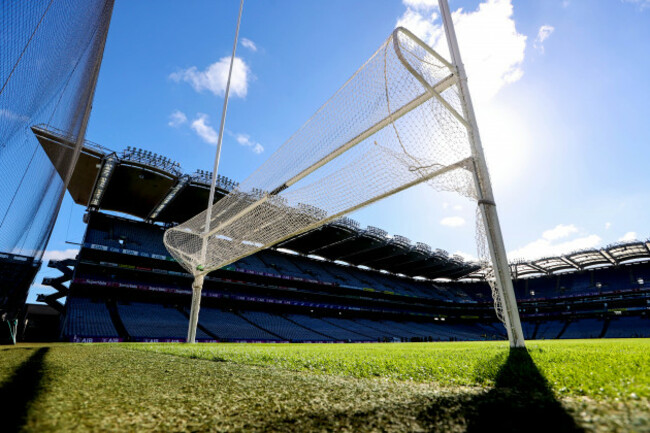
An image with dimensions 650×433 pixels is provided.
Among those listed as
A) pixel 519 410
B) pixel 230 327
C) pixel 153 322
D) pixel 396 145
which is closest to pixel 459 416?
pixel 519 410

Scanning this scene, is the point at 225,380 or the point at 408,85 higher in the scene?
the point at 408,85

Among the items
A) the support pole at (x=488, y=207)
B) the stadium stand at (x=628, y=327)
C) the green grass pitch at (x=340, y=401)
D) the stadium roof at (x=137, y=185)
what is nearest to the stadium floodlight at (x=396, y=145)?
the support pole at (x=488, y=207)

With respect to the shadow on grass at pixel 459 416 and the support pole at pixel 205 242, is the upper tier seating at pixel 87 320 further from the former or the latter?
the shadow on grass at pixel 459 416

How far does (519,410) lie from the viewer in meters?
1.43

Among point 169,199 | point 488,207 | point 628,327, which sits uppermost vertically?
point 169,199

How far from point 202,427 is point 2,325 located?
25.0 meters

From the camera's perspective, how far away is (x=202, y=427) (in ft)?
4.34

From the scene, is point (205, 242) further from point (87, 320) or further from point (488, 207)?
point (87, 320)

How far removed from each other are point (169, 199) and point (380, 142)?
23550 millimetres

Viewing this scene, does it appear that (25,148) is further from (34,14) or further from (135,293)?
(135,293)

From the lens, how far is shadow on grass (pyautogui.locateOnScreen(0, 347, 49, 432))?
127cm

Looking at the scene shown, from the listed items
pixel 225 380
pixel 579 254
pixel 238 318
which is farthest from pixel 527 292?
pixel 225 380

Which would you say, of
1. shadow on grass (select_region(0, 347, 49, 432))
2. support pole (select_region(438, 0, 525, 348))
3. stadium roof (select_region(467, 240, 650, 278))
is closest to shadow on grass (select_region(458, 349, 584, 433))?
shadow on grass (select_region(0, 347, 49, 432))

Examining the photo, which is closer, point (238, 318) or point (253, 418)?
point (253, 418)
